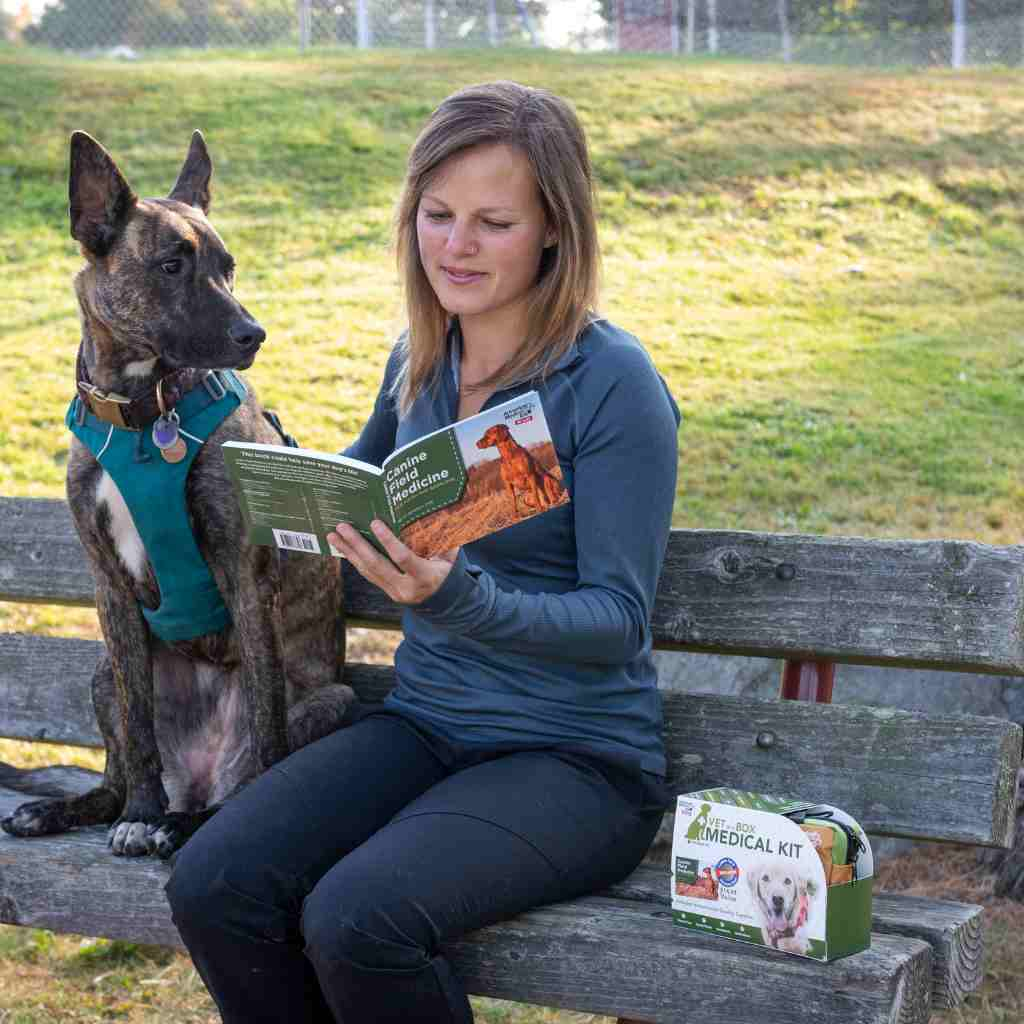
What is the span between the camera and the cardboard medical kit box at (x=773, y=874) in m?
2.31

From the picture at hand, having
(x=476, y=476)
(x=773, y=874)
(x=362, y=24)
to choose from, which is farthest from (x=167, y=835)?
(x=362, y=24)

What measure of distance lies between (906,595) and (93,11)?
62.0 ft

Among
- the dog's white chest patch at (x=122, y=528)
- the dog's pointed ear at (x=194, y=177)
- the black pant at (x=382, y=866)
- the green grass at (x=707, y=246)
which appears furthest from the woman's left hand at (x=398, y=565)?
the green grass at (x=707, y=246)

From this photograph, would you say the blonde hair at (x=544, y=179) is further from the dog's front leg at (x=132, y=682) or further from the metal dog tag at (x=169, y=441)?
the dog's front leg at (x=132, y=682)

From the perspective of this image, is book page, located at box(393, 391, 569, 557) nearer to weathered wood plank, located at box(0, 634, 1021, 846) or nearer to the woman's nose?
the woman's nose

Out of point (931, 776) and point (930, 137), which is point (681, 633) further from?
point (930, 137)

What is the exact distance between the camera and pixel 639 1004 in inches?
95.2

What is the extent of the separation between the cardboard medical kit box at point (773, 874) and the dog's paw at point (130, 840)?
1.16 metres

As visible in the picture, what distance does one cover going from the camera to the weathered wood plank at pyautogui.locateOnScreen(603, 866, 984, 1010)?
2.46m

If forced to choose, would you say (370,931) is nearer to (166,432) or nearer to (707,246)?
(166,432)

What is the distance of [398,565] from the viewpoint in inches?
95.7

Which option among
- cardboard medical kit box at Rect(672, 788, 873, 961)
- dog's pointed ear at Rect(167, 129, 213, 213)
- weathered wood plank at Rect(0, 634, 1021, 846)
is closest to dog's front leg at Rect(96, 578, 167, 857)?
dog's pointed ear at Rect(167, 129, 213, 213)

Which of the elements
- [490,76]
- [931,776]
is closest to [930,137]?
[490,76]

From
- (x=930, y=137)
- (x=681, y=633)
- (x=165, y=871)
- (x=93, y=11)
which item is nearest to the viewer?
(x=165, y=871)
